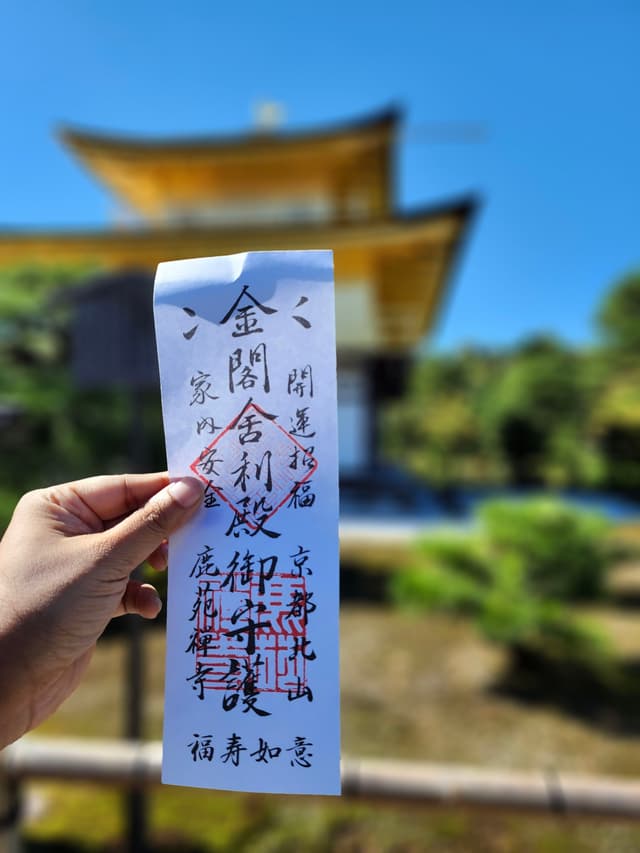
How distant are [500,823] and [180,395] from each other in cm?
190

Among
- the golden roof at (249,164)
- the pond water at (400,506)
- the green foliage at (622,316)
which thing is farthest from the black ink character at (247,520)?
the green foliage at (622,316)

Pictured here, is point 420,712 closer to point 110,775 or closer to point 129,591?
point 110,775

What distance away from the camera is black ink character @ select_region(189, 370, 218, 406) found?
21.3 inches

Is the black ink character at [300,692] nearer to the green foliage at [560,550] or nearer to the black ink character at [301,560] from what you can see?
the black ink character at [301,560]

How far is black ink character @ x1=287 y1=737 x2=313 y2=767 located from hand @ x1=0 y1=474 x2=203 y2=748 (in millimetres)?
215

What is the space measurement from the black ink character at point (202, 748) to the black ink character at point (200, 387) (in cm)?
31

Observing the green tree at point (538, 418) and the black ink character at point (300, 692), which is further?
the green tree at point (538, 418)

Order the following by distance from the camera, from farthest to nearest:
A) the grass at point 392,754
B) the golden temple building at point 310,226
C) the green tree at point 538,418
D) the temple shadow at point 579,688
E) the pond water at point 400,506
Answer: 1. the green tree at point 538,418
2. the pond water at point 400,506
3. the golden temple building at point 310,226
4. the temple shadow at point 579,688
5. the grass at point 392,754

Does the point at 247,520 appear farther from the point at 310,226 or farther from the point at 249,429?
the point at 310,226

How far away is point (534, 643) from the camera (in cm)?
286

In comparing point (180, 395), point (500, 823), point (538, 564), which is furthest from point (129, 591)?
point (538, 564)

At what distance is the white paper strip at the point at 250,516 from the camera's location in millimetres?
514

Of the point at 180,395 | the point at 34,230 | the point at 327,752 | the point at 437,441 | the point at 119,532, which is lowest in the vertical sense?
the point at 437,441

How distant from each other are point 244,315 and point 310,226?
6005 mm
